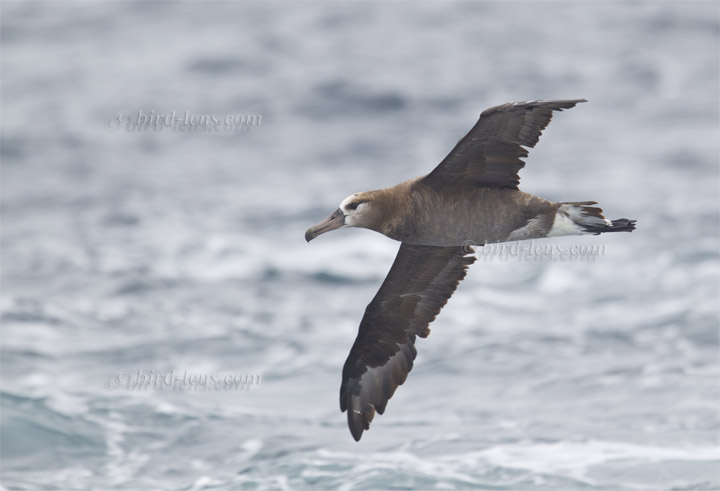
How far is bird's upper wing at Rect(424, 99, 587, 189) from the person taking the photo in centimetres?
1116

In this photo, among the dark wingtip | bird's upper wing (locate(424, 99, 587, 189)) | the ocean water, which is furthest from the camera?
the ocean water

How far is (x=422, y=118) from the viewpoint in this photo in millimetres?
29094

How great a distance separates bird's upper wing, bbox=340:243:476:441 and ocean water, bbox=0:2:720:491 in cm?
326

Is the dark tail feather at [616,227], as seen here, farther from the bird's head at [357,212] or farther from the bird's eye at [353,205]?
the bird's eye at [353,205]

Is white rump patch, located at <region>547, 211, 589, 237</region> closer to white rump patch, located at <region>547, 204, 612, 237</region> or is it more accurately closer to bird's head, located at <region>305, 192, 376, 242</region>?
white rump patch, located at <region>547, 204, 612, 237</region>

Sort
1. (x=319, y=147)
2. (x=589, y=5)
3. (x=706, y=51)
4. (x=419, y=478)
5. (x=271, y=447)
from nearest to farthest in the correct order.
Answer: (x=419, y=478) → (x=271, y=447) → (x=319, y=147) → (x=706, y=51) → (x=589, y=5)

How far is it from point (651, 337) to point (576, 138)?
28.5 ft

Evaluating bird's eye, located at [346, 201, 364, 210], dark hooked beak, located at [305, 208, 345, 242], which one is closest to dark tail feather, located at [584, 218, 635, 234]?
bird's eye, located at [346, 201, 364, 210]

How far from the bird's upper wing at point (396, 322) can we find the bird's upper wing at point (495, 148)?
1.39m

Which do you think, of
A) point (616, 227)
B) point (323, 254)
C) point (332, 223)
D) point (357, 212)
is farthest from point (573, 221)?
point (323, 254)

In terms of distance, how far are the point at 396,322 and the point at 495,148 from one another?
110 inches

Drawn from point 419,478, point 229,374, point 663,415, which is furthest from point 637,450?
point 229,374

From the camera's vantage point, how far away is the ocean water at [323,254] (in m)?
17.9

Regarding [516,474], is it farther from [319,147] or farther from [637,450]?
[319,147]
